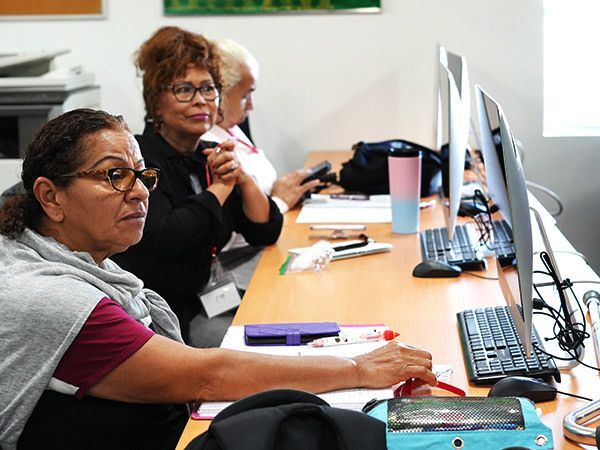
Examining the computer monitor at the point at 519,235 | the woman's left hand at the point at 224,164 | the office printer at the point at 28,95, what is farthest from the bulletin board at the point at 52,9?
the computer monitor at the point at 519,235

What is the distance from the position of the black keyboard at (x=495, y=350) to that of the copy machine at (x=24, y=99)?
2.37 m

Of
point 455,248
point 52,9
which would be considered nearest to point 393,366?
point 455,248

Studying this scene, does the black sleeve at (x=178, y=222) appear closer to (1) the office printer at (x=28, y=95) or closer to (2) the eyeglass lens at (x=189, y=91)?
(2) the eyeglass lens at (x=189, y=91)

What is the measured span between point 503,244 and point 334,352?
48 centimetres

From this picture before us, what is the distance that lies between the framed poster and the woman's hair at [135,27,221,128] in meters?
1.61

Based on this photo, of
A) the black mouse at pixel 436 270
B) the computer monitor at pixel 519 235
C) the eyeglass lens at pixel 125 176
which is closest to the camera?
the computer monitor at pixel 519 235

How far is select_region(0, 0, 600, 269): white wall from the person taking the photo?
4324mm

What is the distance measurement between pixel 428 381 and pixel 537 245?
922mm

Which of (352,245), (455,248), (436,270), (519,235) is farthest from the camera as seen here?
(352,245)

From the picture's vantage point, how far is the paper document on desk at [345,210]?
3.13m

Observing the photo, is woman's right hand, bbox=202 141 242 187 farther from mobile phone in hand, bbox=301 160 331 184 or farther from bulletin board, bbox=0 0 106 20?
bulletin board, bbox=0 0 106 20

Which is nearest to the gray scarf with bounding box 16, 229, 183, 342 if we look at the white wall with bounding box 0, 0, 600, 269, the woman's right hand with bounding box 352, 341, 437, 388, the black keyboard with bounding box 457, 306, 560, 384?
the woman's right hand with bounding box 352, 341, 437, 388

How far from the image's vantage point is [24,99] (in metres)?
3.82

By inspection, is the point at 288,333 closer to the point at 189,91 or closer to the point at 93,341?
the point at 93,341
